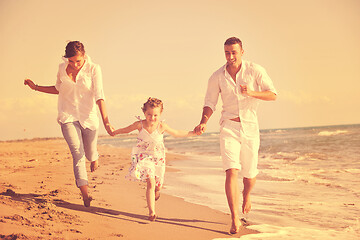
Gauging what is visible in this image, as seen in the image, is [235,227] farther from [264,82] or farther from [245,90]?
[264,82]

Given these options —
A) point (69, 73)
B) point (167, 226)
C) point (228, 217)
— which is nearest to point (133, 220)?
point (167, 226)

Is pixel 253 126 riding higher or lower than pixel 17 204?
higher

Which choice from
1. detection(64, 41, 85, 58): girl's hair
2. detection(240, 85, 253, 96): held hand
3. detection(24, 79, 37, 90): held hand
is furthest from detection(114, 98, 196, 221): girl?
detection(24, 79, 37, 90): held hand

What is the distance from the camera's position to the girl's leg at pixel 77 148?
534 cm

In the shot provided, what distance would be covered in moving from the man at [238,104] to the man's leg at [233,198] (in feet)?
0.05

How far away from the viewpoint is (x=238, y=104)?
493cm

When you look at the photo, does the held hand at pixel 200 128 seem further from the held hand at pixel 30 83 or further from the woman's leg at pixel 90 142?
the held hand at pixel 30 83

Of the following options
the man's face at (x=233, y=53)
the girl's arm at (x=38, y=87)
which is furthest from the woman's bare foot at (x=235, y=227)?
the girl's arm at (x=38, y=87)

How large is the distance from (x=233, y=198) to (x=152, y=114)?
1.51 metres

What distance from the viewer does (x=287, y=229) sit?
189 inches

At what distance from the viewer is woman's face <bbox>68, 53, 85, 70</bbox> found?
5145mm

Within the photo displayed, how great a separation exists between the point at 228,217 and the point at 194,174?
16.8 ft

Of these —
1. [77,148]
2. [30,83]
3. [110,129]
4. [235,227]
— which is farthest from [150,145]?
[30,83]

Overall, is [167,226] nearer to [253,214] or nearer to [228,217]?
[228,217]
